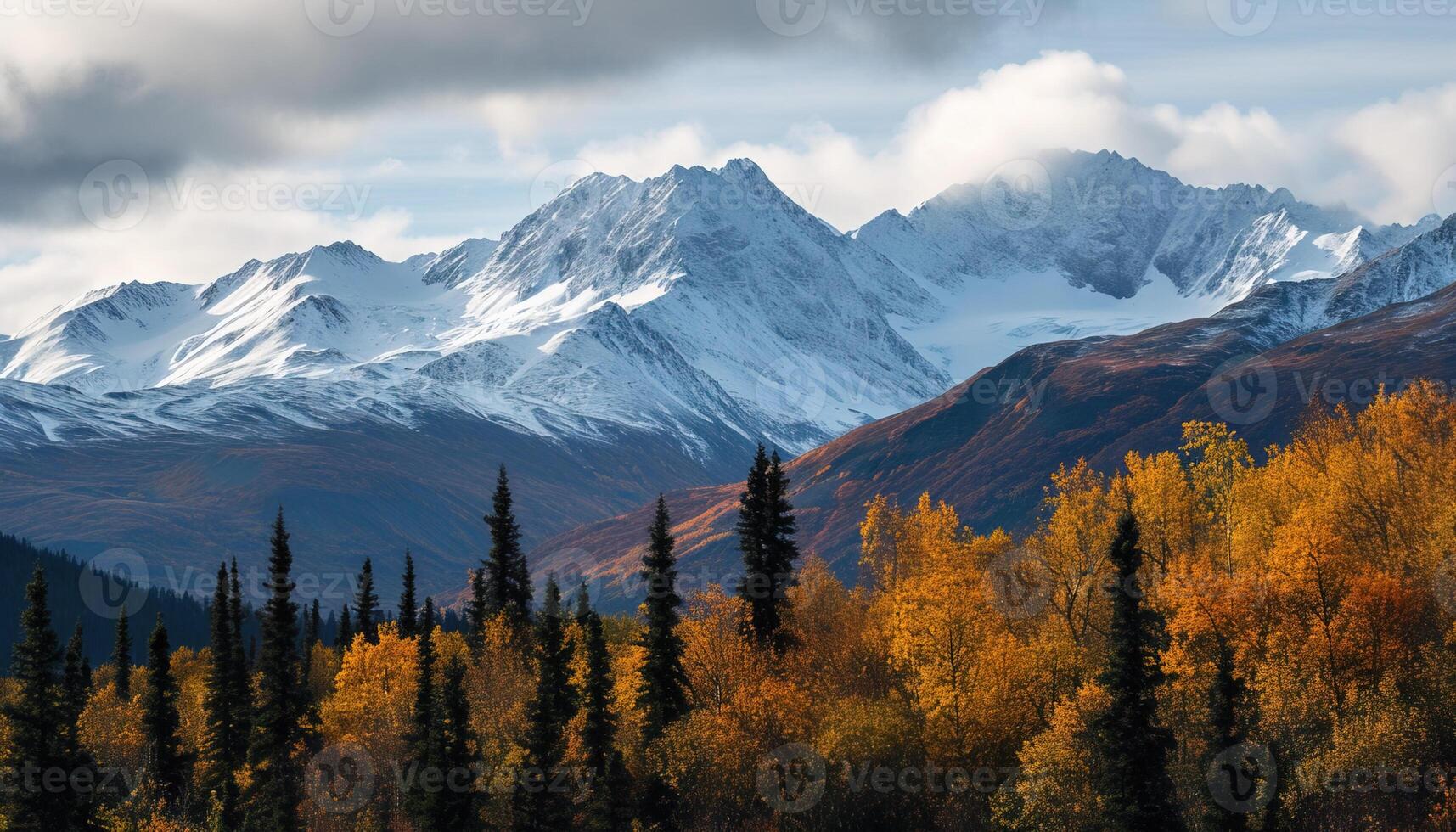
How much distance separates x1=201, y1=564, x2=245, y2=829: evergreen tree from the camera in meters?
90.7

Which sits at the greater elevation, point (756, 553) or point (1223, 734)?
point (756, 553)

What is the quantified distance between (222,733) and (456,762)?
87.4ft

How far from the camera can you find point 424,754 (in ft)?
251

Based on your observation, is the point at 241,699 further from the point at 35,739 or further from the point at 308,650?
the point at 308,650

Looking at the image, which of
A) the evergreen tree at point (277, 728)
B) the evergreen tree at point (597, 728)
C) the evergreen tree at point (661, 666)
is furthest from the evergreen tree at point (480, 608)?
the evergreen tree at point (597, 728)

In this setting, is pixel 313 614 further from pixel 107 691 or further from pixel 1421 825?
pixel 1421 825

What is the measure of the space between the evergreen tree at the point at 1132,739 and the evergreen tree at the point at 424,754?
35887mm

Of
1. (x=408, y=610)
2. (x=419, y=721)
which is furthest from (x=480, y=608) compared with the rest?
(x=419, y=721)

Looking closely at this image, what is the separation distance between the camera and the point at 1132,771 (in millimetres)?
60219

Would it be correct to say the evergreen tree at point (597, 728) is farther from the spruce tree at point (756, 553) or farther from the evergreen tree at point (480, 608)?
the evergreen tree at point (480, 608)

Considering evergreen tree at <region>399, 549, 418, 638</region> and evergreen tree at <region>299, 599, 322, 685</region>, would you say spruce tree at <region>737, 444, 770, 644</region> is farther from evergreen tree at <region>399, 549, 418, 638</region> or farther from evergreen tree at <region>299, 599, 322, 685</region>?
evergreen tree at <region>299, 599, 322, 685</region>

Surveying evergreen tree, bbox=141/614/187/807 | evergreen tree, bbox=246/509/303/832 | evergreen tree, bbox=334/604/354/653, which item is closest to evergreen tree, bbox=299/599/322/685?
evergreen tree, bbox=334/604/354/653

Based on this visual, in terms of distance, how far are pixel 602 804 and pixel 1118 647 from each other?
1137 inches

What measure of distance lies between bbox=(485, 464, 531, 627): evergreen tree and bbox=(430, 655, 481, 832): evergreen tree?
21.9m
